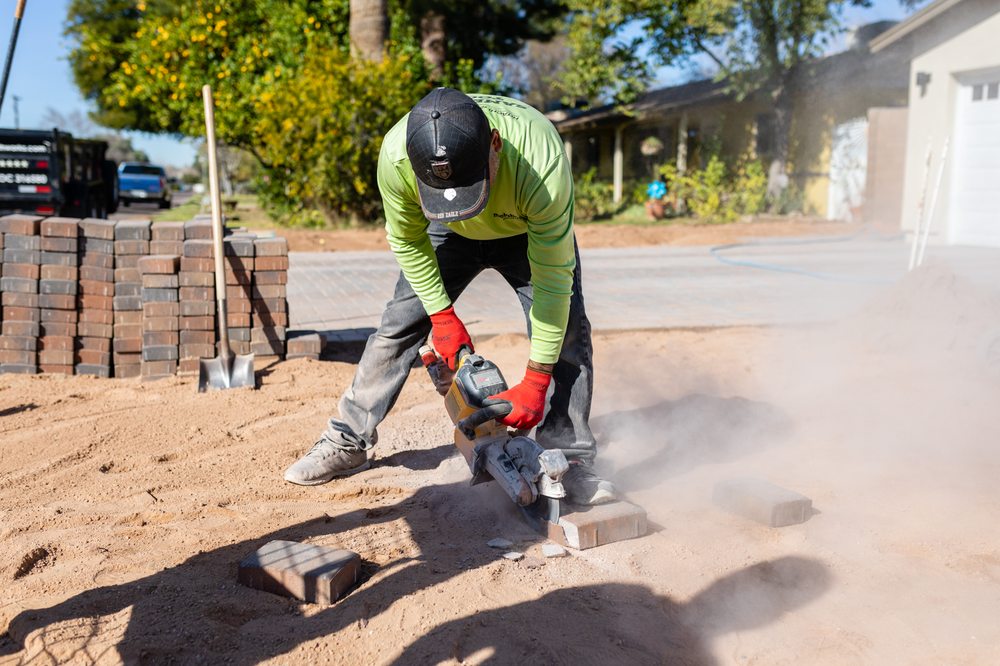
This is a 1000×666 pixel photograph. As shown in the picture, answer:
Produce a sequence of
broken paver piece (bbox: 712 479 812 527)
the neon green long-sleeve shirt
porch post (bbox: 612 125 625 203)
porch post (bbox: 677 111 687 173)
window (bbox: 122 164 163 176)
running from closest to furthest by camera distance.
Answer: the neon green long-sleeve shirt, broken paver piece (bbox: 712 479 812 527), porch post (bbox: 677 111 687 173), porch post (bbox: 612 125 625 203), window (bbox: 122 164 163 176)

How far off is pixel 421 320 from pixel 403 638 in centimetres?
161

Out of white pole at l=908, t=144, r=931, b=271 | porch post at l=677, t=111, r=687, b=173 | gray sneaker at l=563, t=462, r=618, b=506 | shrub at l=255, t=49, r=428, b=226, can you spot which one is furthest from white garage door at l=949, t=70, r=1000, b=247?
gray sneaker at l=563, t=462, r=618, b=506

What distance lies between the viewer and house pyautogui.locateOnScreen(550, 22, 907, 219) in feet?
65.3

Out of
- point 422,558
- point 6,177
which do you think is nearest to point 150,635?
point 422,558

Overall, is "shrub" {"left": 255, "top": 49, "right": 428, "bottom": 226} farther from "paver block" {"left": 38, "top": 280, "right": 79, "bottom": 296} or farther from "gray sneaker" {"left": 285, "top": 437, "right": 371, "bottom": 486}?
"gray sneaker" {"left": 285, "top": 437, "right": 371, "bottom": 486}

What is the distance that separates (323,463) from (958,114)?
13338 mm

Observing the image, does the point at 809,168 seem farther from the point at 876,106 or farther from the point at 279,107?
the point at 279,107

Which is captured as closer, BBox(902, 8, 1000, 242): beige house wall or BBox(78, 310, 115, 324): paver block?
BBox(78, 310, 115, 324): paver block

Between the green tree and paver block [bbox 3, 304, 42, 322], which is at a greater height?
the green tree

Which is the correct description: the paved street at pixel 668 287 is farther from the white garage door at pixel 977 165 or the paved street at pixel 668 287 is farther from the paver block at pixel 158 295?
the paver block at pixel 158 295

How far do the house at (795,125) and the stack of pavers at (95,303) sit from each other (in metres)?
16.2

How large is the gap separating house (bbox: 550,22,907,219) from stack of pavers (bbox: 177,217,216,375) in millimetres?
15786

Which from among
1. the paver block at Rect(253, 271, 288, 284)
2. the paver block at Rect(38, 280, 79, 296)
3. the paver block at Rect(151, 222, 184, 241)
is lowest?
the paver block at Rect(38, 280, 79, 296)

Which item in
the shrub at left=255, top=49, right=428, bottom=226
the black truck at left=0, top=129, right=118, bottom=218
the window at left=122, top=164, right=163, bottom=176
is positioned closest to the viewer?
the black truck at left=0, top=129, right=118, bottom=218
